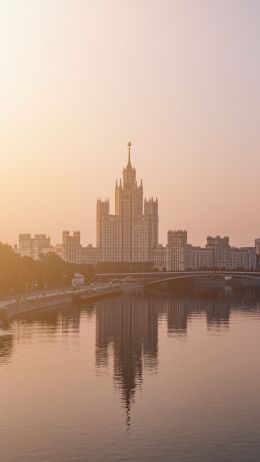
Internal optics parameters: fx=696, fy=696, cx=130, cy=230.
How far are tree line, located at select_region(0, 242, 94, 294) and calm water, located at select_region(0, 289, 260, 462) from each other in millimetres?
41952

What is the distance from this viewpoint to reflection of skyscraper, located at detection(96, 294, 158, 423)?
55375 mm

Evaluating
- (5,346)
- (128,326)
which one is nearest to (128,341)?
(5,346)

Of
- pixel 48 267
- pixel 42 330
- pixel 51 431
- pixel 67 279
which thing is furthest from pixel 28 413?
pixel 67 279

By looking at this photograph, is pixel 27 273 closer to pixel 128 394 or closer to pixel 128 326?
pixel 128 326

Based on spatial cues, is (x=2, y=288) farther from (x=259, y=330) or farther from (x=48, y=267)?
(x=259, y=330)

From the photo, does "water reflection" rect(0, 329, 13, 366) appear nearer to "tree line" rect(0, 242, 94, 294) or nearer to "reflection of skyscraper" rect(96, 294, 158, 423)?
"reflection of skyscraper" rect(96, 294, 158, 423)

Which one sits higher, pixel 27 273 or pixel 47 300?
pixel 27 273

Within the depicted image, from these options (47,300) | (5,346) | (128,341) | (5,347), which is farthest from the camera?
(47,300)

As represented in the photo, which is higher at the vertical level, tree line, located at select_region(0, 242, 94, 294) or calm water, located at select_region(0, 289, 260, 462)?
tree line, located at select_region(0, 242, 94, 294)

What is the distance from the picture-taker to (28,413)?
145 ft

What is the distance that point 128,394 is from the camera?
163 feet

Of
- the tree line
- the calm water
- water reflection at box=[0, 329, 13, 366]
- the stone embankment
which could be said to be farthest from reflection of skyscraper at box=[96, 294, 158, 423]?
the tree line

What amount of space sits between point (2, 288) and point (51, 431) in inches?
3710

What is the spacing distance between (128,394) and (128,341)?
32340mm
